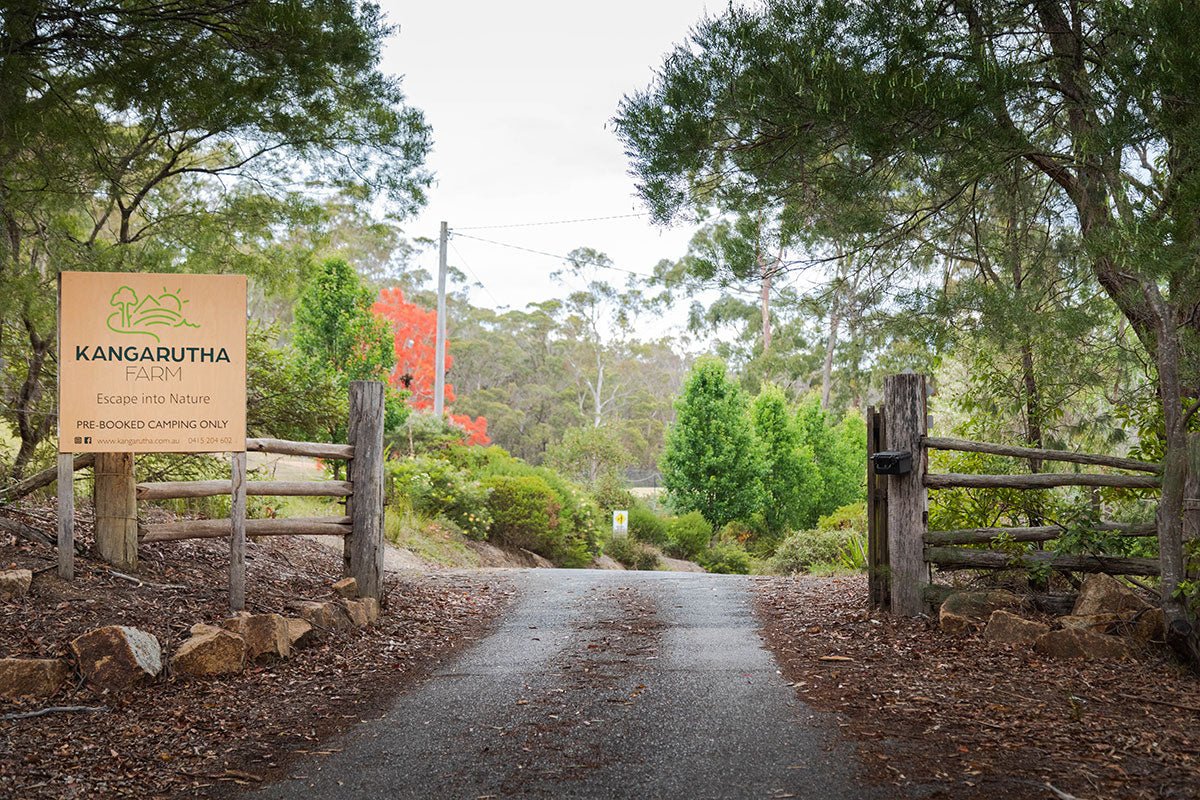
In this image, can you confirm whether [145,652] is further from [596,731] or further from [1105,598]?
[1105,598]

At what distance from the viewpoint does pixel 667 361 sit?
156 ft

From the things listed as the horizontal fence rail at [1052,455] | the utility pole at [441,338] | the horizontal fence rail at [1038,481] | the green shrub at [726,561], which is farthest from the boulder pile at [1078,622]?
the utility pole at [441,338]

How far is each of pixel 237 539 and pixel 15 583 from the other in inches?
49.2

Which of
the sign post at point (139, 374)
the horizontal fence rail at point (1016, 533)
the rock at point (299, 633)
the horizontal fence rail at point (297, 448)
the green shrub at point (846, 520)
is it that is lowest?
the green shrub at point (846, 520)

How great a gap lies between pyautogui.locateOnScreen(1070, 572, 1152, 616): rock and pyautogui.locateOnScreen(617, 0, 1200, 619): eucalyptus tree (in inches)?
25.3

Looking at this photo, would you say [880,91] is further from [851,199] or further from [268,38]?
[268,38]

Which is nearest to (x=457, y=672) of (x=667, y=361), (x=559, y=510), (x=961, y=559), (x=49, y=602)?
(x=49, y=602)

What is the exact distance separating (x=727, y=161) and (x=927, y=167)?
52.4 inches

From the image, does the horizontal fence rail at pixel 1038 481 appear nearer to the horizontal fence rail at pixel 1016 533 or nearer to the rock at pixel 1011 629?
the horizontal fence rail at pixel 1016 533

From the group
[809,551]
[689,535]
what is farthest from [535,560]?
[689,535]

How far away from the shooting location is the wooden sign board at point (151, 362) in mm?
6008

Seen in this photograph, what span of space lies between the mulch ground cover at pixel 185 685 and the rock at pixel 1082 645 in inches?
152

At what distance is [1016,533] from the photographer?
6.79 m

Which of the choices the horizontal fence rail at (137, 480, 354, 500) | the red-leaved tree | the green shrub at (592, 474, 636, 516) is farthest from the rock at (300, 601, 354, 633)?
the red-leaved tree
